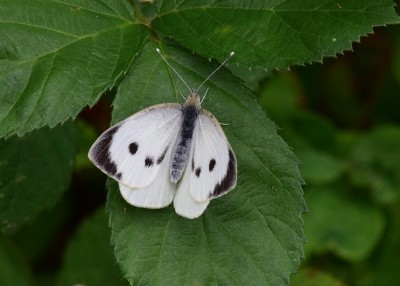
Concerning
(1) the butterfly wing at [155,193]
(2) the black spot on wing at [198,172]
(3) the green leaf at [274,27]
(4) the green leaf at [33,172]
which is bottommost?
(4) the green leaf at [33,172]

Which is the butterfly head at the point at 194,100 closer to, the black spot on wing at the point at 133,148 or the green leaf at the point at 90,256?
the black spot on wing at the point at 133,148

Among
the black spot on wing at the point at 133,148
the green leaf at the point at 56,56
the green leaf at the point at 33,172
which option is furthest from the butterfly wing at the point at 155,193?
the green leaf at the point at 33,172

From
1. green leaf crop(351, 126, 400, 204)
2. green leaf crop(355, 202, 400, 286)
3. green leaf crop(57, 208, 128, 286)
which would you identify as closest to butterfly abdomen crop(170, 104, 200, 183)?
green leaf crop(57, 208, 128, 286)

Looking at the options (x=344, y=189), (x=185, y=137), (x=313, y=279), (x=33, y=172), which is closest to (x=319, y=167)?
(x=344, y=189)

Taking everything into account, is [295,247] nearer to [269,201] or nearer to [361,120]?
[269,201]

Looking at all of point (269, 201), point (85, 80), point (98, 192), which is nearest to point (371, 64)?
point (98, 192)
